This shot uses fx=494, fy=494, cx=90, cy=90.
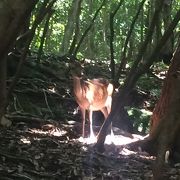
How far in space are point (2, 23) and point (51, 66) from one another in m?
8.23

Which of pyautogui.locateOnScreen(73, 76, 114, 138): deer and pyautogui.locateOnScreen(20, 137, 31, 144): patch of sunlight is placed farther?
pyautogui.locateOnScreen(73, 76, 114, 138): deer

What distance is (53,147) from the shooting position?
6766mm

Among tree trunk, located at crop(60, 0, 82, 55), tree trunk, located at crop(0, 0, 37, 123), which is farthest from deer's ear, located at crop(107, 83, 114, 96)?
tree trunk, located at crop(60, 0, 82, 55)

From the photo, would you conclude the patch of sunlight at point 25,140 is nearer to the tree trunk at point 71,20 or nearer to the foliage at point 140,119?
the foliage at point 140,119

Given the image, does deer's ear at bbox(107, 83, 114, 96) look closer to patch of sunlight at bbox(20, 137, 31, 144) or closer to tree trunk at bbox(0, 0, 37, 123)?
patch of sunlight at bbox(20, 137, 31, 144)

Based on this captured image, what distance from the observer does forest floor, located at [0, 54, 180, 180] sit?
5.71 m

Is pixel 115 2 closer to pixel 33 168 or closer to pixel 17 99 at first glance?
pixel 17 99

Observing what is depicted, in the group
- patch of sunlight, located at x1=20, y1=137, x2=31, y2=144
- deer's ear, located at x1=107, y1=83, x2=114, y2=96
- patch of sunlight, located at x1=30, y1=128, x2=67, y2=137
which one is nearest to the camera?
patch of sunlight, located at x1=20, y1=137, x2=31, y2=144

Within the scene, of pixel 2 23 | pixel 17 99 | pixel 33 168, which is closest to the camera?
pixel 2 23

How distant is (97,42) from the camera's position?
31.5 m

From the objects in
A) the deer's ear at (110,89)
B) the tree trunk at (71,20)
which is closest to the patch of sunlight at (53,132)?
the deer's ear at (110,89)

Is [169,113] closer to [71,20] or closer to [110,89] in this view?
[110,89]

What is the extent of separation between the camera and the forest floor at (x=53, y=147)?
18.7 feet

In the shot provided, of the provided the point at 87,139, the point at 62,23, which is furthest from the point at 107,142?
the point at 62,23
